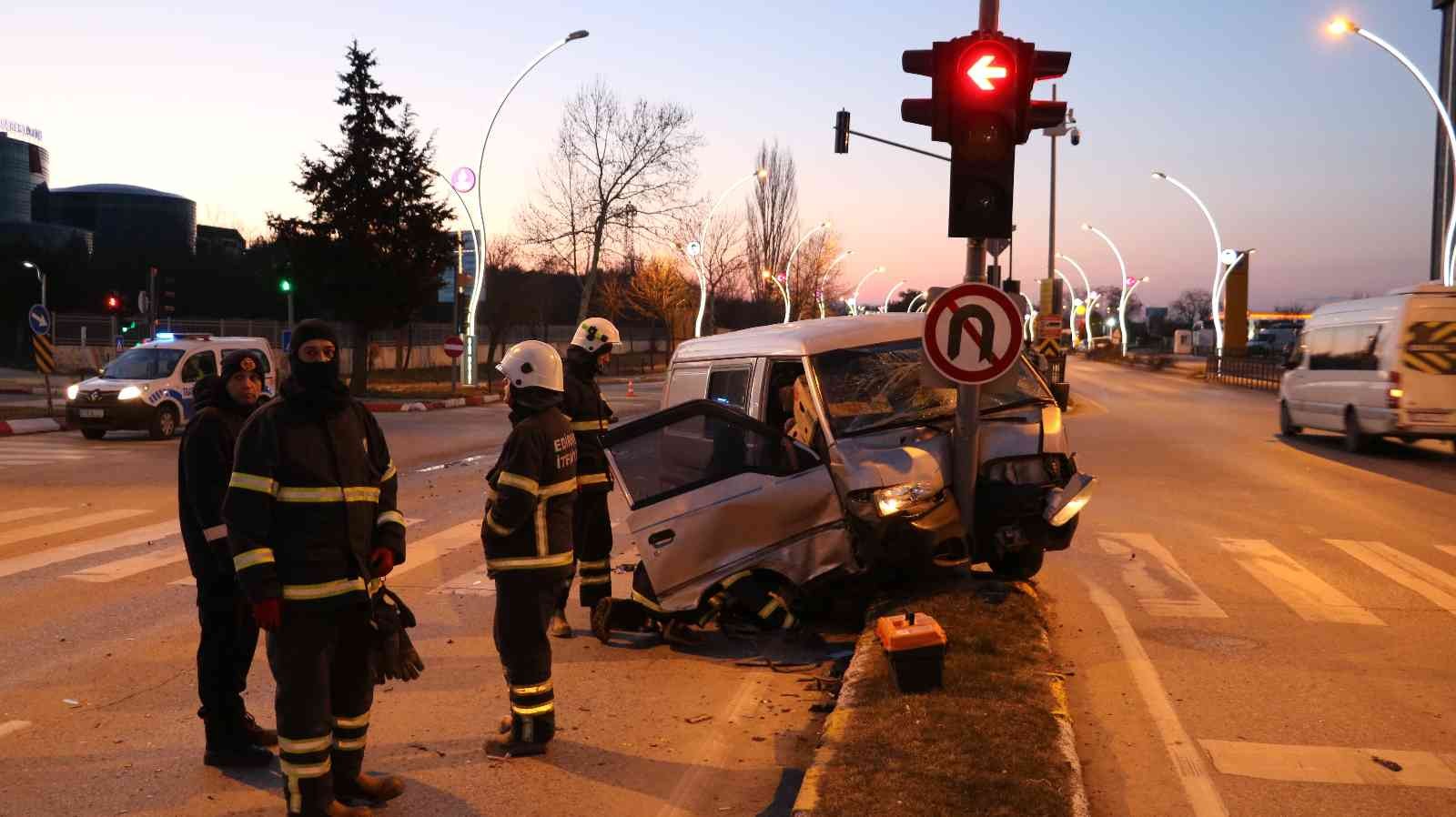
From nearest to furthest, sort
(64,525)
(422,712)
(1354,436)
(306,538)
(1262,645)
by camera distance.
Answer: (306,538) → (422,712) → (1262,645) → (64,525) → (1354,436)

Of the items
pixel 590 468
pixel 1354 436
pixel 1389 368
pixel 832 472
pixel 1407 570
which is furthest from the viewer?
pixel 1354 436

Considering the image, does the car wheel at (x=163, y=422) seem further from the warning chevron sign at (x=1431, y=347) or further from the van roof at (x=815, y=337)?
the warning chevron sign at (x=1431, y=347)

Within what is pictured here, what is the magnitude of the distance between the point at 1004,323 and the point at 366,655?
4.64 m

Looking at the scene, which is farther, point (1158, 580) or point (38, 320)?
point (38, 320)

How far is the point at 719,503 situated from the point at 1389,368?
643 inches

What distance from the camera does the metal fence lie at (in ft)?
167

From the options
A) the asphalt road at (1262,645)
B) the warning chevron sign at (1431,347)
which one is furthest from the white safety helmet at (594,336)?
the warning chevron sign at (1431,347)

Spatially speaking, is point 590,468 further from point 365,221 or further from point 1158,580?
point 365,221

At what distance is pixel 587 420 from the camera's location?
26.0 feet

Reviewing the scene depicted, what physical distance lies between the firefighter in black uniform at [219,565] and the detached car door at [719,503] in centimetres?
233

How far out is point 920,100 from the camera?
8945 millimetres

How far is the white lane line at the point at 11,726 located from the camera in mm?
5691

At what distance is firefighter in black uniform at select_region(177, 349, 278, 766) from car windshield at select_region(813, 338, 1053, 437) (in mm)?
3863

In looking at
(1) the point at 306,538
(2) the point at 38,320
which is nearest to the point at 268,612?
(1) the point at 306,538
